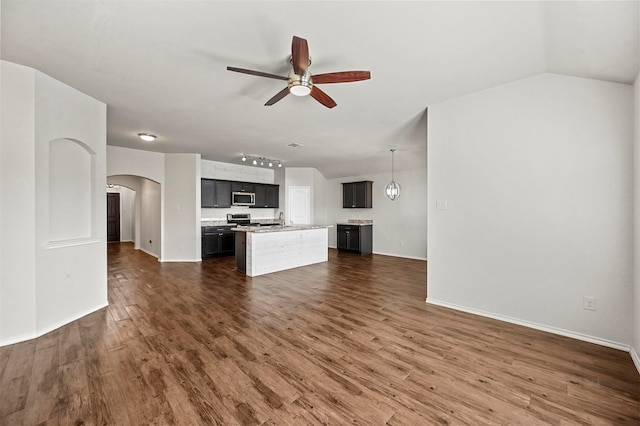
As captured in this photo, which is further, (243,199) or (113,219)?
(113,219)

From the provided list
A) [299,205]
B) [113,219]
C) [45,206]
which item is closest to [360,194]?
[299,205]

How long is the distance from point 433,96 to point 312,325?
10.2ft

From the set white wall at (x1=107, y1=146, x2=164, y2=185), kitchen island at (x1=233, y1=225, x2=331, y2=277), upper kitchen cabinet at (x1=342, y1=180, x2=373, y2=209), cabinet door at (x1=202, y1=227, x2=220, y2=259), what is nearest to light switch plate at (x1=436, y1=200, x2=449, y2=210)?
kitchen island at (x1=233, y1=225, x2=331, y2=277)

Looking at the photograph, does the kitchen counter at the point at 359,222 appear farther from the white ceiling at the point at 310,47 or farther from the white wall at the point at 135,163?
the white wall at the point at 135,163

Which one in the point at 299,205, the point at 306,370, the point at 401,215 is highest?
the point at 299,205

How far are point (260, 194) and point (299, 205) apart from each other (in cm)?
133

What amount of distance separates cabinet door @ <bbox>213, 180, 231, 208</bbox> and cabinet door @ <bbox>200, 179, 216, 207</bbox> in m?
0.11

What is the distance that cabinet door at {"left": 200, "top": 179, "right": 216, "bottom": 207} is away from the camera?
6814 mm

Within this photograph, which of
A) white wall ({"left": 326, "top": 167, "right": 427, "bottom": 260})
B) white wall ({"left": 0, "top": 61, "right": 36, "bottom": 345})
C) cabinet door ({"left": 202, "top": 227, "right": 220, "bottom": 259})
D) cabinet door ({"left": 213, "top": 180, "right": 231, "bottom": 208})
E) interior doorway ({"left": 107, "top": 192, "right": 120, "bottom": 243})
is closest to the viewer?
white wall ({"left": 0, "top": 61, "right": 36, "bottom": 345})

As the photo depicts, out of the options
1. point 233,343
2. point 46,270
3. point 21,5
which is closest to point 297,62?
point 21,5

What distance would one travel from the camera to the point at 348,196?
8375 mm

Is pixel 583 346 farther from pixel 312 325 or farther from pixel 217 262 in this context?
pixel 217 262

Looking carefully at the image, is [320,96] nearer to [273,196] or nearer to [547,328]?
[547,328]

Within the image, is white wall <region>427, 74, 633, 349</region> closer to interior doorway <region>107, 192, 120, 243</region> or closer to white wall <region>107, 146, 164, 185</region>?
white wall <region>107, 146, 164, 185</region>
